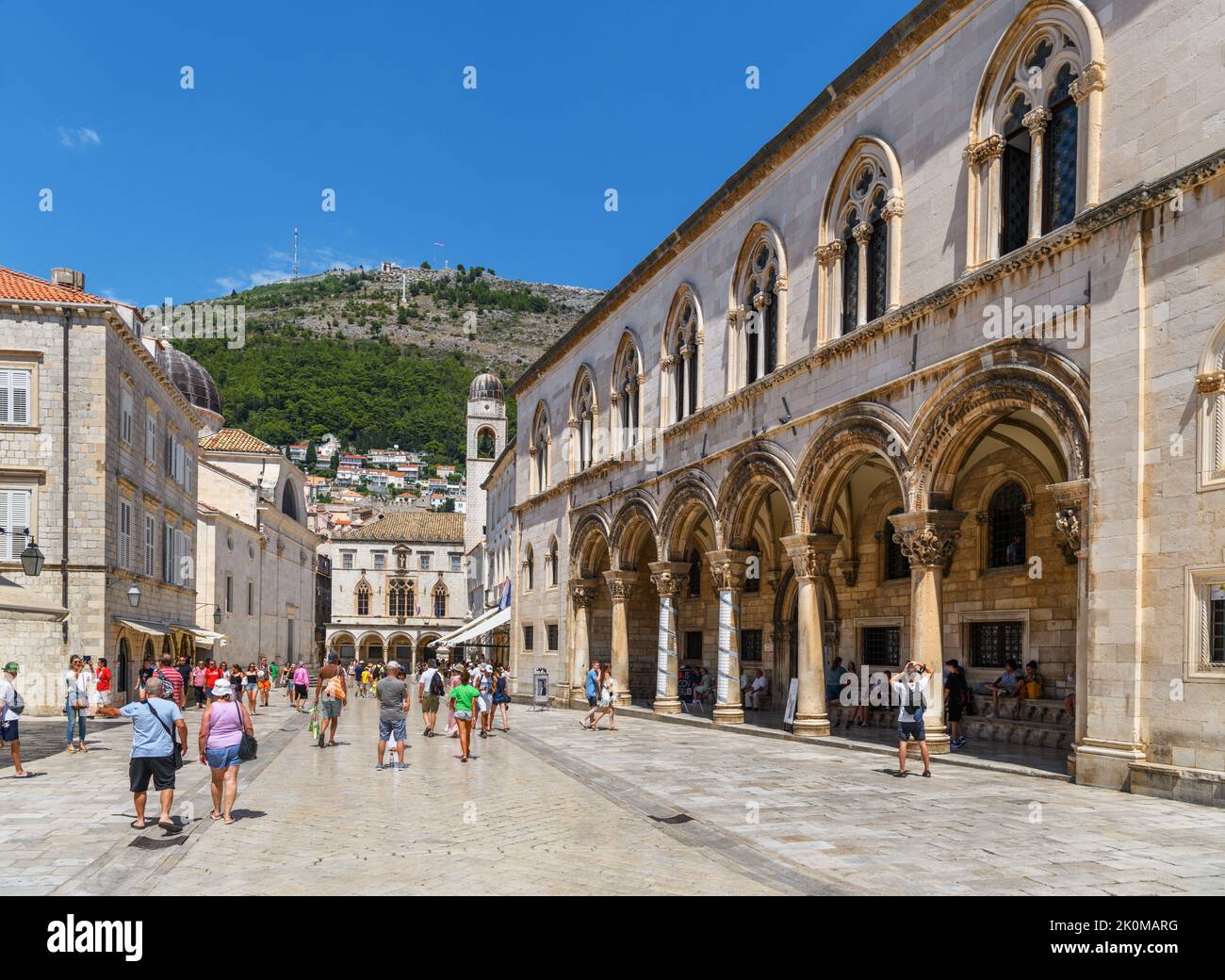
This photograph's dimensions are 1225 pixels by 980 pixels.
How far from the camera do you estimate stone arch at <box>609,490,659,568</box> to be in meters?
29.1

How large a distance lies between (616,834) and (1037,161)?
10871 millimetres

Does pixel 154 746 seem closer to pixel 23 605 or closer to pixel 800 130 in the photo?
pixel 23 605

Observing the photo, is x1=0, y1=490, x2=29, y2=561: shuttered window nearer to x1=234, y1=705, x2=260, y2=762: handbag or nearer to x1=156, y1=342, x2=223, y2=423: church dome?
x1=234, y1=705, x2=260, y2=762: handbag

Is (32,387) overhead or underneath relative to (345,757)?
overhead

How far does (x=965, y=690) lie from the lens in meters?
18.6

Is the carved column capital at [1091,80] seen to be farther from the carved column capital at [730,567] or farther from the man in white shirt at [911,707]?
the carved column capital at [730,567]

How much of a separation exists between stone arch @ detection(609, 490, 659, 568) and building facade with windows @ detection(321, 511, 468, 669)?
64.6m

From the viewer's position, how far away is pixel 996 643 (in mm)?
20266

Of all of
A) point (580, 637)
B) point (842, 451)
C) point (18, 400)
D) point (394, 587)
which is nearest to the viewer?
point (842, 451)

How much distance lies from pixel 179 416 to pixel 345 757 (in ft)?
77.5

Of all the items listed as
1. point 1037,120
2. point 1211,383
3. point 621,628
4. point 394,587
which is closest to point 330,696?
point 621,628

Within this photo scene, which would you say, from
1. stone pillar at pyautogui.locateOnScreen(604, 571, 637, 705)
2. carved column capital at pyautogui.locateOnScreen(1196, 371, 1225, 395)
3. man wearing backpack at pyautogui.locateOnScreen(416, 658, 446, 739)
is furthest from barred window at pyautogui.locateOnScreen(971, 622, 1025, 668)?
stone pillar at pyautogui.locateOnScreen(604, 571, 637, 705)
